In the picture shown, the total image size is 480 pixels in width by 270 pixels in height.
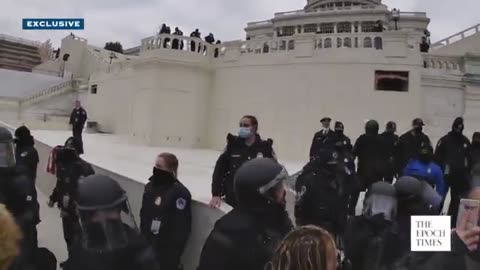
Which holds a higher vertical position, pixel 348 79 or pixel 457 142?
pixel 348 79

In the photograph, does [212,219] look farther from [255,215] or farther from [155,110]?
[155,110]

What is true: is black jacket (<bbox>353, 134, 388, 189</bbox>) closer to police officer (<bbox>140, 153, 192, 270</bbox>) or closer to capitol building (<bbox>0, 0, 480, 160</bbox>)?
police officer (<bbox>140, 153, 192, 270</bbox>)

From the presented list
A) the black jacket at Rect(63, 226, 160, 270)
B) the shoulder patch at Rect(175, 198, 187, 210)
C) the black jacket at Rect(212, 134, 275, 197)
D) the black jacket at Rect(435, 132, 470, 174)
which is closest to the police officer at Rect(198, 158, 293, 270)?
the black jacket at Rect(63, 226, 160, 270)

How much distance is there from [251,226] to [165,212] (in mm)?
1554

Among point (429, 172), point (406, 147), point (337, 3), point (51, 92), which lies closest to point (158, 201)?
point (429, 172)

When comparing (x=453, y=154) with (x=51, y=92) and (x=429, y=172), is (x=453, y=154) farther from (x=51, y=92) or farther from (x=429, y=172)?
(x=51, y=92)

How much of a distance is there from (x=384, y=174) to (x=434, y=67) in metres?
10.2

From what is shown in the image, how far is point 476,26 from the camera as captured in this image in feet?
66.1

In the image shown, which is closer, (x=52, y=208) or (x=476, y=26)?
(x=52, y=208)

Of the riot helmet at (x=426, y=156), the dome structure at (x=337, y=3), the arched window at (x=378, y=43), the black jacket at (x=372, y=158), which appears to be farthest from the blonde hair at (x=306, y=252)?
the dome structure at (x=337, y=3)

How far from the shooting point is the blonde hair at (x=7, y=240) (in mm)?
1768

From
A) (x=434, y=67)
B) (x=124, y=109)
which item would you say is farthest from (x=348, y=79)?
(x=124, y=109)

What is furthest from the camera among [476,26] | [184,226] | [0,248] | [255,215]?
[476,26]

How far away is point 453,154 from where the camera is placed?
6418 millimetres
